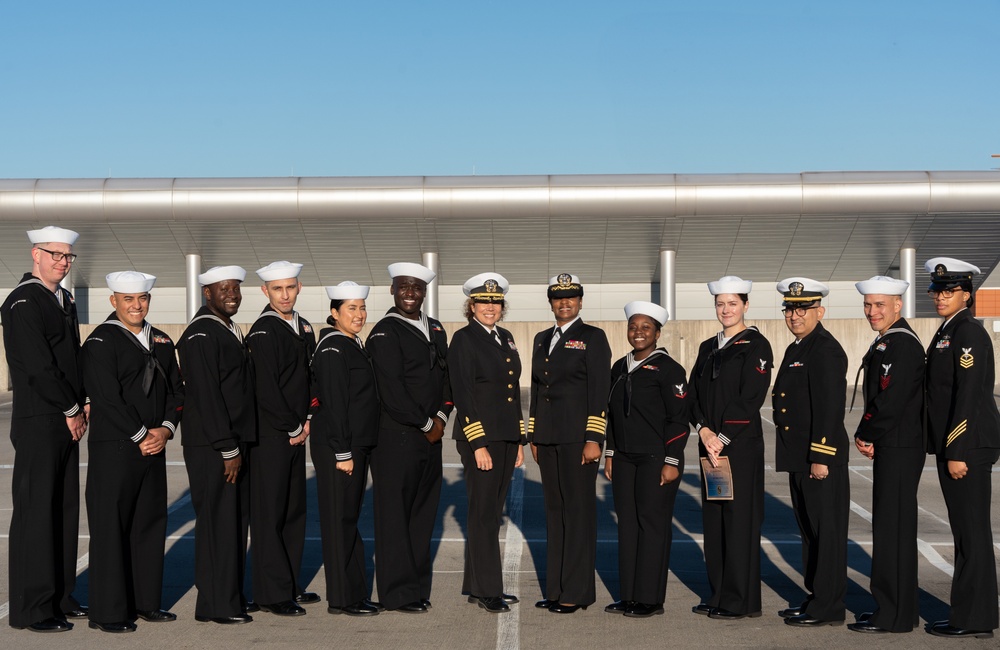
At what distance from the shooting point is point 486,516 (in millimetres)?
6691

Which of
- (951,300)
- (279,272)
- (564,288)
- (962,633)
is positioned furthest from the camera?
(279,272)

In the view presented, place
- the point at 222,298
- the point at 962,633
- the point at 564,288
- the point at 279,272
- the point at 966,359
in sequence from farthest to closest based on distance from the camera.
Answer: the point at 279,272
the point at 564,288
the point at 222,298
the point at 966,359
the point at 962,633

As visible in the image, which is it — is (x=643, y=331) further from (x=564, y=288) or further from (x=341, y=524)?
(x=341, y=524)

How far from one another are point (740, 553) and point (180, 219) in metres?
26.1

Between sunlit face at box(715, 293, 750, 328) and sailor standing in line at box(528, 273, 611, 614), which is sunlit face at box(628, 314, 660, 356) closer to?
sailor standing in line at box(528, 273, 611, 614)

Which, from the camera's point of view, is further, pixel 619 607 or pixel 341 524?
pixel 341 524

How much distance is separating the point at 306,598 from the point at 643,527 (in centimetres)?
229

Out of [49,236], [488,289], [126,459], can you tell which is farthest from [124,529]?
[488,289]

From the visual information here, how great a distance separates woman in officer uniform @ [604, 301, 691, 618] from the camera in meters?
6.52

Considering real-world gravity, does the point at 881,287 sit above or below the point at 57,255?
below

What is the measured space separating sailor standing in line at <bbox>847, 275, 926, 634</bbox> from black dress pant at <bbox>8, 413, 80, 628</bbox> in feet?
15.9

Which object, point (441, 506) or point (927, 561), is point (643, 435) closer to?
point (927, 561)

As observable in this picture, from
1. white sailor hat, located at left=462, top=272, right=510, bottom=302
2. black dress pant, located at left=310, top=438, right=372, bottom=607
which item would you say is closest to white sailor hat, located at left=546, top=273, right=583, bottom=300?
white sailor hat, located at left=462, top=272, right=510, bottom=302

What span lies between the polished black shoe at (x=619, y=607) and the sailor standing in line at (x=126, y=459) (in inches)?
107
